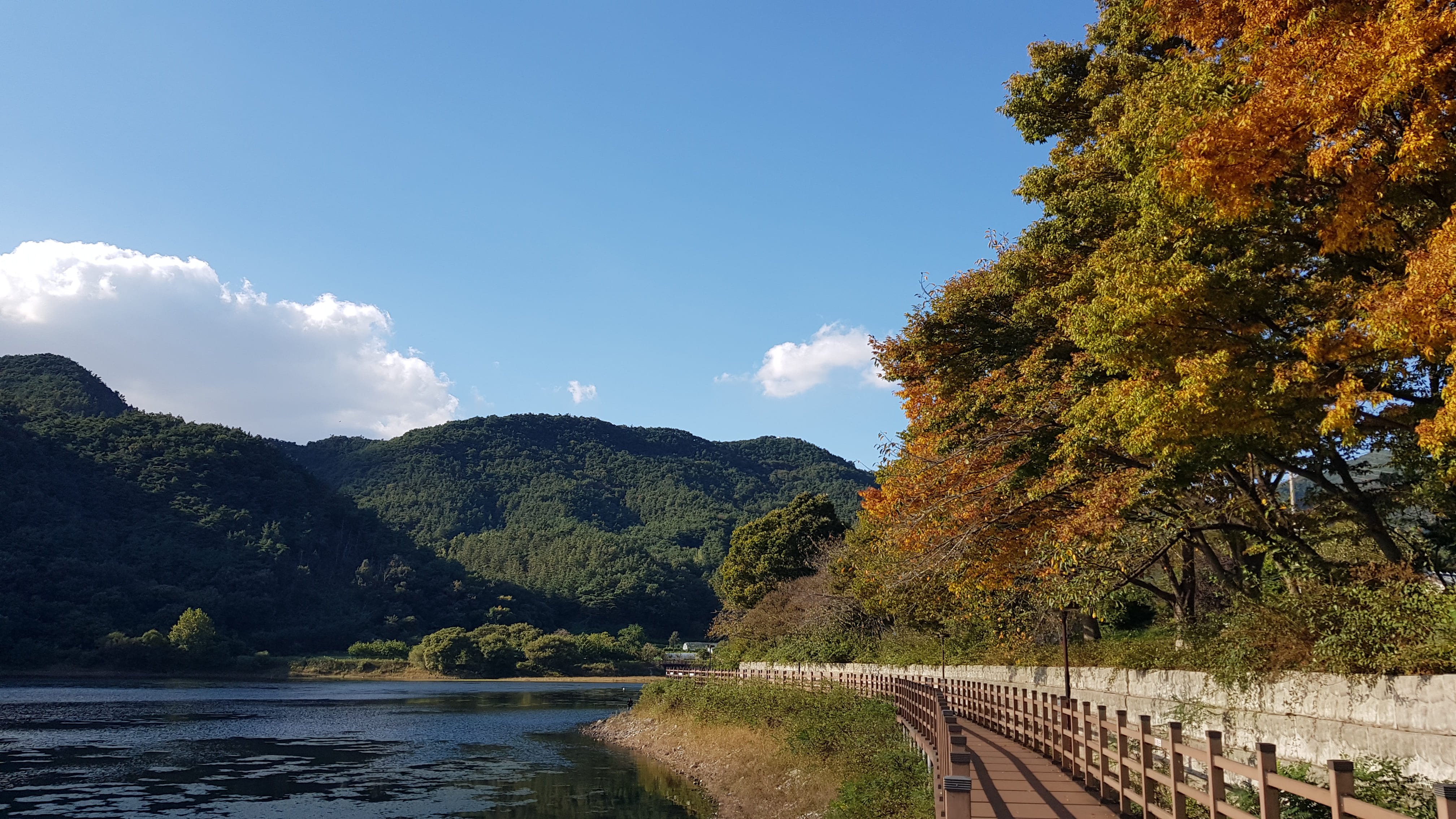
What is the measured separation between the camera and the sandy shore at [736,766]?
23.1 meters

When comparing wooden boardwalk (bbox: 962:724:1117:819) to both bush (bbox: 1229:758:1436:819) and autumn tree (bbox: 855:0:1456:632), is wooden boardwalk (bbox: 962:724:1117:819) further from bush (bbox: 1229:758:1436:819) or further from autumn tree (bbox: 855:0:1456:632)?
autumn tree (bbox: 855:0:1456:632)

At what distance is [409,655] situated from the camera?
378ft

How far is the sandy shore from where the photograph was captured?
75.9ft

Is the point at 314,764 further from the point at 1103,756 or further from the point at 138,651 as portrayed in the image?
the point at 138,651

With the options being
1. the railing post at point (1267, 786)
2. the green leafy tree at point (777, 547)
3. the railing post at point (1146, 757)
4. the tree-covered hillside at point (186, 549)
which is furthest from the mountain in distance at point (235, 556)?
the railing post at point (1267, 786)

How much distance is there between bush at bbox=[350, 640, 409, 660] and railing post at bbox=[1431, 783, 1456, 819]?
121 meters

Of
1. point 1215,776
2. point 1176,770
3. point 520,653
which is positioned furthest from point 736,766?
point 520,653

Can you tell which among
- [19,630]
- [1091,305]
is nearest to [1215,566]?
[1091,305]

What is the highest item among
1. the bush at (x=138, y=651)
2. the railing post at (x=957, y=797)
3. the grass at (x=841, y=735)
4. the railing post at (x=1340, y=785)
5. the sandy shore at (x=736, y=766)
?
the railing post at (x=1340, y=785)

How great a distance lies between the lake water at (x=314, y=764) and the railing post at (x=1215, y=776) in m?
21.0

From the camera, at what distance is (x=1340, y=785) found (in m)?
5.49

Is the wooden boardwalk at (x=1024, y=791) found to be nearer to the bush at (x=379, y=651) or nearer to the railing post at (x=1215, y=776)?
the railing post at (x=1215, y=776)

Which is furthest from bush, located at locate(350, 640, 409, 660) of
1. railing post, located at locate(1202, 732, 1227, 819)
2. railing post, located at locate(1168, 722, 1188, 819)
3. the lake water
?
railing post, located at locate(1202, 732, 1227, 819)

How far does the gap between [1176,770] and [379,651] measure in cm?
11913
